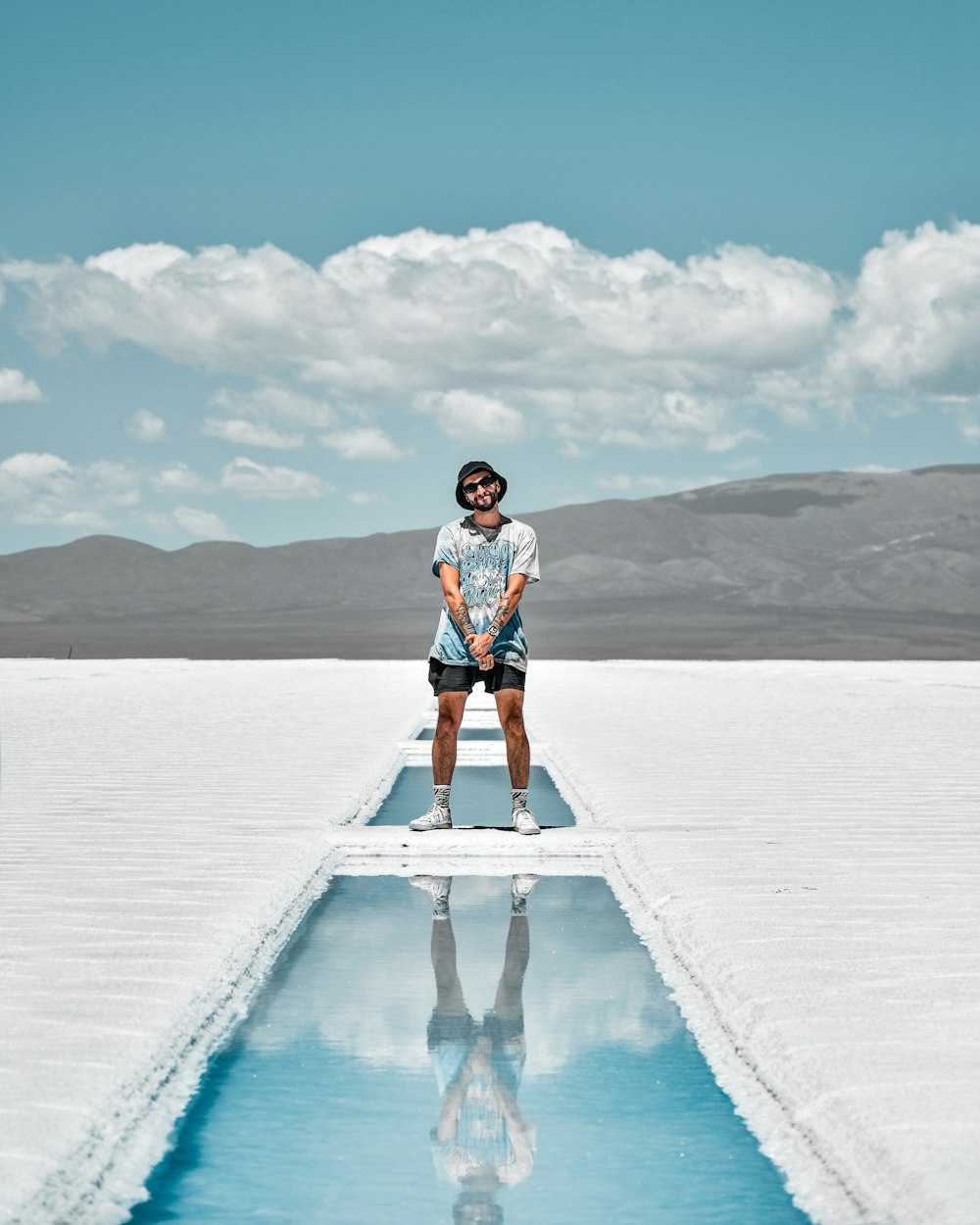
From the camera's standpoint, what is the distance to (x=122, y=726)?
51.3ft

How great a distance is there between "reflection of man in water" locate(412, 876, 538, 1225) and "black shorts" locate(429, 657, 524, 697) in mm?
2285

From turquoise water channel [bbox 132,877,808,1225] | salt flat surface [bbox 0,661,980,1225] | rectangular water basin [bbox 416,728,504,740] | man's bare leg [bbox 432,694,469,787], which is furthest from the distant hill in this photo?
turquoise water channel [bbox 132,877,808,1225]

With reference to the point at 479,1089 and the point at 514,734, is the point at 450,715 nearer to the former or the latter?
the point at 514,734

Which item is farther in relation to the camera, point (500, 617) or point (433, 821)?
point (433, 821)

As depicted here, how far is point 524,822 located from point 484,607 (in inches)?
40.2

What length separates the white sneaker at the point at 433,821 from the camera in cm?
A: 747

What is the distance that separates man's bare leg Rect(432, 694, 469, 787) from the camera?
24.2 ft

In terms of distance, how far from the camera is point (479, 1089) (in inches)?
140

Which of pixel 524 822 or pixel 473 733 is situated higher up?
pixel 524 822

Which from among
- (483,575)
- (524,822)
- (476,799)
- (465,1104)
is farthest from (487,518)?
(465,1104)

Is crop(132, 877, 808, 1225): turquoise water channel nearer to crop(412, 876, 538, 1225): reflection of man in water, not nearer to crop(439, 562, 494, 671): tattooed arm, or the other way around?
crop(412, 876, 538, 1225): reflection of man in water

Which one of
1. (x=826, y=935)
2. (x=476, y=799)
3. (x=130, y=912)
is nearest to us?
(x=826, y=935)

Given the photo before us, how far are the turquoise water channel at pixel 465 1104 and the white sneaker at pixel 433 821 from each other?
2.27 meters

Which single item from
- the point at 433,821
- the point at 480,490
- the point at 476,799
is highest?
the point at 480,490
